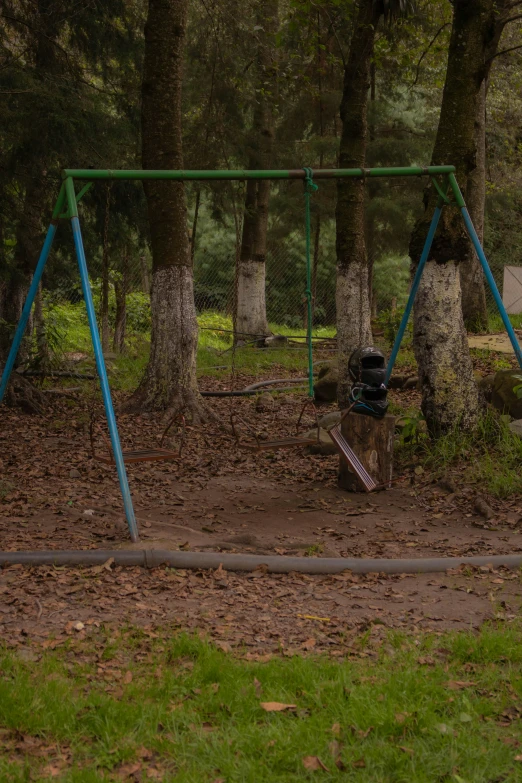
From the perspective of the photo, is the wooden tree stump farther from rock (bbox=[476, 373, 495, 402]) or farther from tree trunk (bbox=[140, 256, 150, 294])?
tree trunk (bbox=[140, 256, 150, 294])

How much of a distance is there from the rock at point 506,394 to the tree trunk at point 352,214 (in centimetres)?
159

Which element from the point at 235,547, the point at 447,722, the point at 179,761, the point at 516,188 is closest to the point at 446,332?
the point at 235,547

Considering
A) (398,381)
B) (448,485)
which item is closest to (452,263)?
(448,485)

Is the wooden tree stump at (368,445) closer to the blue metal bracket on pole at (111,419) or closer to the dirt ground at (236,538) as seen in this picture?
the dirt ground at (236,538)

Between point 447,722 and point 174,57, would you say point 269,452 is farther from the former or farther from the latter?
point 447,722

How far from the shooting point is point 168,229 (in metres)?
9.55

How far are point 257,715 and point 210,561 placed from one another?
1764 mm

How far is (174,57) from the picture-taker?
9531mm

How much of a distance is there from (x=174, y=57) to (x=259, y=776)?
27.2 ft

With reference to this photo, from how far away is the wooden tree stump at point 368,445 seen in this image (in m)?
7.25

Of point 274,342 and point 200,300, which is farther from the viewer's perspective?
point 200,300

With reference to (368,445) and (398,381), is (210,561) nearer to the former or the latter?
(368,445)

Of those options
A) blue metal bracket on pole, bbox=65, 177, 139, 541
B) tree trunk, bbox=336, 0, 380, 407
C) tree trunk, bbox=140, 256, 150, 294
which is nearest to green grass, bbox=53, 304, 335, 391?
tree trunk, bbox=140, 256, 150, 294

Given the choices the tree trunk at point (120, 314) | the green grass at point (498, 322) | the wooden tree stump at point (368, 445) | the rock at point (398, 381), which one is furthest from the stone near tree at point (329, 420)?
the tree trunk at point (120, 314)
